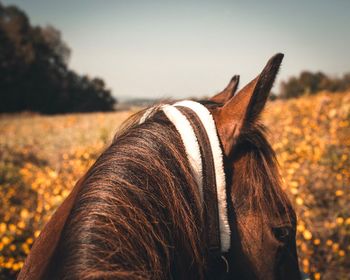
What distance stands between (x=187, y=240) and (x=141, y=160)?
0.31m

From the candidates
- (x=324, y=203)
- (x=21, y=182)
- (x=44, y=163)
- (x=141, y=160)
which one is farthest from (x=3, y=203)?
(x=324, y=203)

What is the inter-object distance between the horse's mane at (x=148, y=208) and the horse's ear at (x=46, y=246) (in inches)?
3.5

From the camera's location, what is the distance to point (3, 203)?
378 centimetres

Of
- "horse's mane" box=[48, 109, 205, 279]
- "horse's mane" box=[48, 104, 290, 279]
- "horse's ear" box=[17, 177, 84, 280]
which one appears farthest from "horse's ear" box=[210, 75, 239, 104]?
"horse's ear" box=[17, 177, 84, 280]

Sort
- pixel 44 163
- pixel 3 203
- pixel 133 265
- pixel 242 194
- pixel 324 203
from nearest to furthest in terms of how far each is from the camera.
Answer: pixel 133 265
pixel 242 194
pixel 324 203
pixel 3 203
pixel 44 163

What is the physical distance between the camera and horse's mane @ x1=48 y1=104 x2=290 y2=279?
79cm

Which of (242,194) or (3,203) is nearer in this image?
(242,194)

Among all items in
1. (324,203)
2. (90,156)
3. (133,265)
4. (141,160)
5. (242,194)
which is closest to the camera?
(133,265)

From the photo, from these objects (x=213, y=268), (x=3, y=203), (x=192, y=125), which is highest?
(x=192, y=125)

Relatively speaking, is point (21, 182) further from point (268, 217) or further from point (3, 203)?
point (268, 217)

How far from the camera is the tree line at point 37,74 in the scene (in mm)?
28438

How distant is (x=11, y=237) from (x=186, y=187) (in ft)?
8.84

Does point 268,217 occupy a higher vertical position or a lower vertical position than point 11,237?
higher

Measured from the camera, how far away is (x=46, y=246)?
3.17 feet
